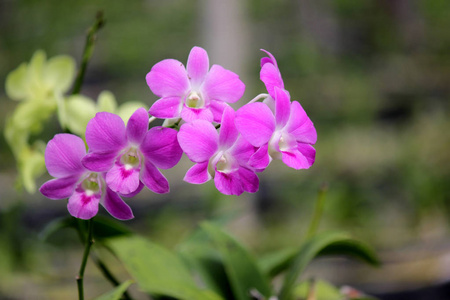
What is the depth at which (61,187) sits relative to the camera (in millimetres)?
390

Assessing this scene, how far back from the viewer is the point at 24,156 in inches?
24.0

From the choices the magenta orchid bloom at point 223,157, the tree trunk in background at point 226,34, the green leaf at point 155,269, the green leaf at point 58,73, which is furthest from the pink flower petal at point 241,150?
the tree trunk in background at point 226,34

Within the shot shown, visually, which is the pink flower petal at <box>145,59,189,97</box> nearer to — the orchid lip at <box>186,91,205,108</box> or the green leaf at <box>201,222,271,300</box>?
the orchid lip at <box>186,91,205,108</box>

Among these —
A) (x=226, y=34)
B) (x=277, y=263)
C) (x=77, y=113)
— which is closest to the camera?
(x=77, y=113)

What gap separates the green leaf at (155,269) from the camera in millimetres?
539

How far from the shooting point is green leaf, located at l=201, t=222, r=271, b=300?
62cm

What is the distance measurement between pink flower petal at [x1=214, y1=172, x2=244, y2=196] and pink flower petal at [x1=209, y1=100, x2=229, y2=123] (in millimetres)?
49

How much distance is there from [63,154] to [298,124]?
0.20 m

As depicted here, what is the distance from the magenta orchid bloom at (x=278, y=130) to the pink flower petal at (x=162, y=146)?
0.05m

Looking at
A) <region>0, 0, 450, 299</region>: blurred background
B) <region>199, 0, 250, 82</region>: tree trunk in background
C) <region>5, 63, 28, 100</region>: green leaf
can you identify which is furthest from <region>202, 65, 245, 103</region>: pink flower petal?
<region>199, 0, 250, 82</region>: tree trunk in background

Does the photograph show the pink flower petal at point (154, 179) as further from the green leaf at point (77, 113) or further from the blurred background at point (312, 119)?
the blurred background at point (312, 119)

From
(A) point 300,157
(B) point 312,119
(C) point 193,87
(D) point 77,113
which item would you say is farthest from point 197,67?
(B) point 312,119

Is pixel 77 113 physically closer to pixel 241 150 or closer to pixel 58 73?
pixel 58 73

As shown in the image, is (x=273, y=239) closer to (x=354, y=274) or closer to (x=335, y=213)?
(x=335, y=213)
